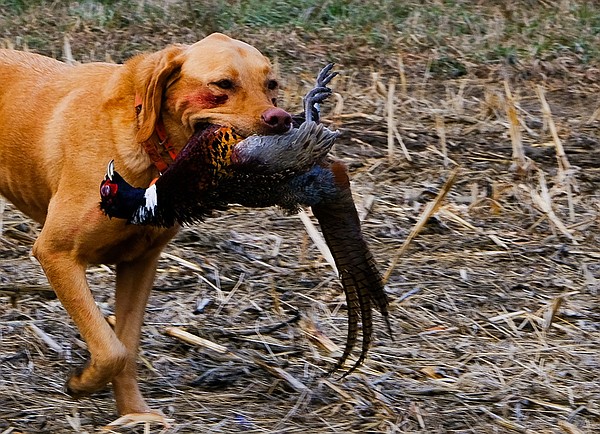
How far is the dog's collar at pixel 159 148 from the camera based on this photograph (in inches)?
161

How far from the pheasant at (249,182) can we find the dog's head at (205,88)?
0.39 ft

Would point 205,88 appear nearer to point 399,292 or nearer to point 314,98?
point 314,98

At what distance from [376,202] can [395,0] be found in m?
5.39

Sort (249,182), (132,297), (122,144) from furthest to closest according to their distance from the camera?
1. (132,297)
2. (122,144)
3. (249,182)

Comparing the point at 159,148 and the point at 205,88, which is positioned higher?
→ the point at 205,88

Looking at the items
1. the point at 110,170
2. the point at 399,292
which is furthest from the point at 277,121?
the point at 399,292

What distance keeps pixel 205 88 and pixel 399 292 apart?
5.89 ft

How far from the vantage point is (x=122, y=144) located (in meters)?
4.10

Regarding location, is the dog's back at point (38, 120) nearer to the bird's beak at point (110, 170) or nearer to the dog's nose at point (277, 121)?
the bird's beak at point (110, 170)

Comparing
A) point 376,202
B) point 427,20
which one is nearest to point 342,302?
point 376,202

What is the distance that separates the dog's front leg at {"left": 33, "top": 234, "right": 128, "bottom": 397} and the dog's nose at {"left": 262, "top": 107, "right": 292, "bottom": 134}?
88 centimetres

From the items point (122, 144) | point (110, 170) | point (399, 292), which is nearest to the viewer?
point (110, 170)

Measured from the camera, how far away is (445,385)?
14.8 feet

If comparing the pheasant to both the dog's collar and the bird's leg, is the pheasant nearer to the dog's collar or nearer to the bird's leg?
the bird's leg
